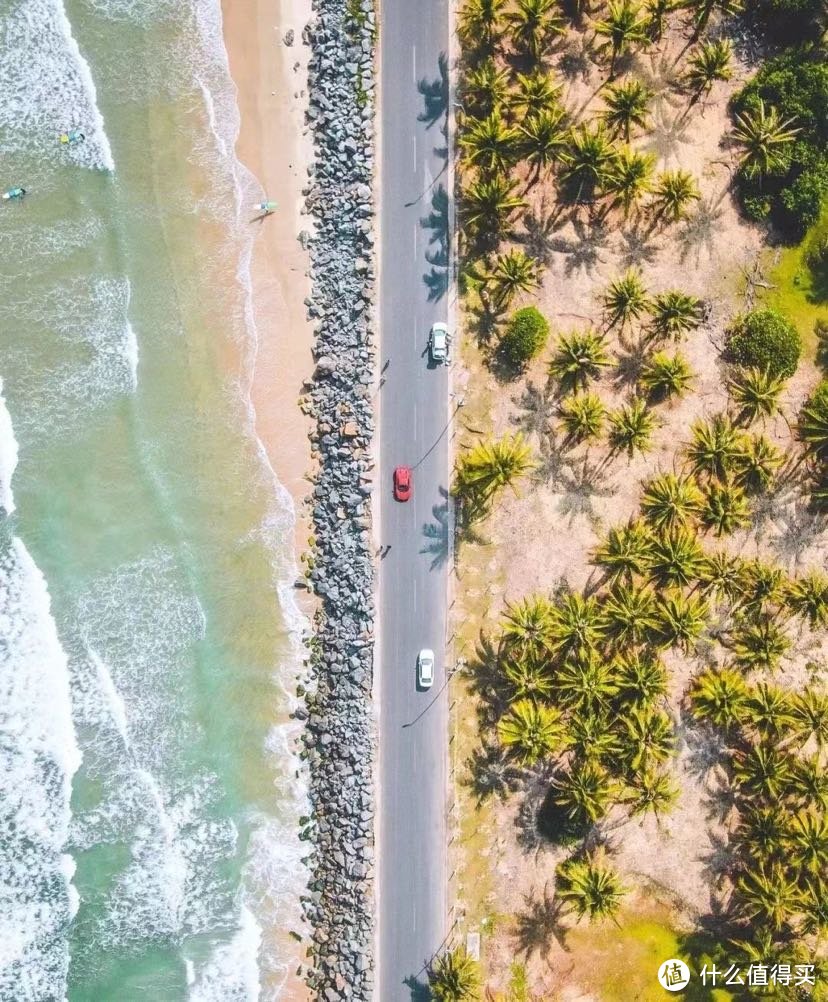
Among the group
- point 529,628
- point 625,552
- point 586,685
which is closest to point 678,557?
point 625,552

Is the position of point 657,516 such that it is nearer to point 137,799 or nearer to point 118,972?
point 137,799

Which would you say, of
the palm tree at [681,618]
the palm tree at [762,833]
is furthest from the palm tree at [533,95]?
the palm tree at [762,833]

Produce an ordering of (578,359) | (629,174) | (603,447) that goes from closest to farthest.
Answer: (629,174), (578,359), (603,447)

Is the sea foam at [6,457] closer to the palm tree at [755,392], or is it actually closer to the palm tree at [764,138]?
the palm tree at [755,392]

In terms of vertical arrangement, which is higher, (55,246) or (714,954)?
(55,246)

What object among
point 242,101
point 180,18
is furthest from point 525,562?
point 180,18

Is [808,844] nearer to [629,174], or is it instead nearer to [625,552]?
[625,552]
